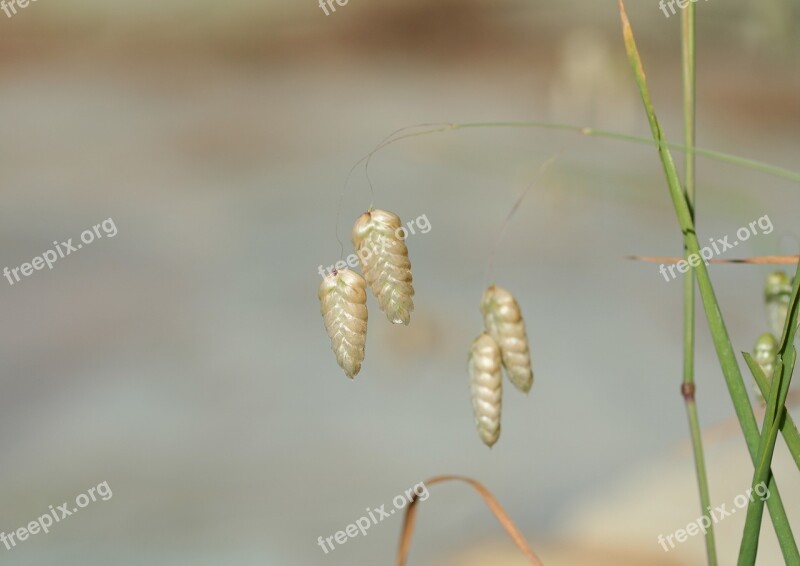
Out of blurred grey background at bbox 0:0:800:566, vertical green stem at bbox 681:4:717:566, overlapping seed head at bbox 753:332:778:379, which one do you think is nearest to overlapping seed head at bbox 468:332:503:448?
vertical green stem at bbox 681:4:717:566

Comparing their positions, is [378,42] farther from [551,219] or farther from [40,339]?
[40,339]

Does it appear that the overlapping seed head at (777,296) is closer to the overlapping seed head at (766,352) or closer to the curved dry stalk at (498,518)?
the overlapping seed head at (766,352)

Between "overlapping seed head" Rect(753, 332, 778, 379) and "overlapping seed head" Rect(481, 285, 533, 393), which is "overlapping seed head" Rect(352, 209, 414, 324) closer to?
"overlapping seed head" Rect(481, 285, 533, 393)

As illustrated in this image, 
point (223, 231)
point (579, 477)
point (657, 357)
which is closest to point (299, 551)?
point (579, 477)

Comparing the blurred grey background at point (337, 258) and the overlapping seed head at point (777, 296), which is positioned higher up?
the blurred grey background at point (337, 258)

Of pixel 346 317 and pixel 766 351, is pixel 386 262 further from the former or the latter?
pixel 766 351

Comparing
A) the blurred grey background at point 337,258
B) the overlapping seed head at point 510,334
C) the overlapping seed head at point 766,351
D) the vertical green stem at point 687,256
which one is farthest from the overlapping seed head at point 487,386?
the blurred grey background at point 337,258

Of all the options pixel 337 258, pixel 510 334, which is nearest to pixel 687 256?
pixel 510 334

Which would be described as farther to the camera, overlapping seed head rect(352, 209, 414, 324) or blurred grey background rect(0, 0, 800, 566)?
blurred grey background rect(0, 0, 800, 566)
